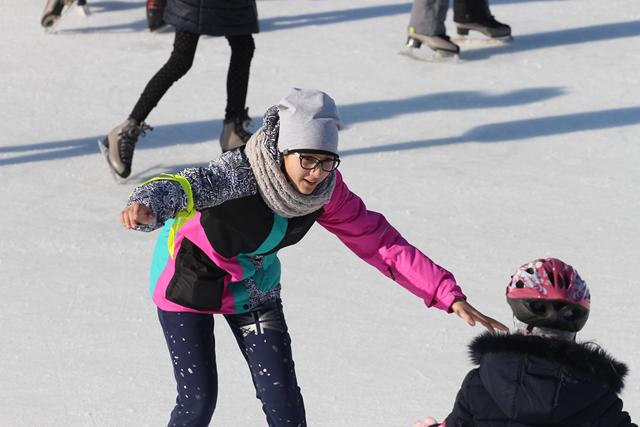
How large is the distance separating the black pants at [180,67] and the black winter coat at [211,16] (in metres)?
0.06

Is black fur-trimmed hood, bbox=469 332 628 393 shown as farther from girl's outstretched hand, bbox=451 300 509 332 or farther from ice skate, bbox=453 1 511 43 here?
ice skate, bbox=453 1 511 43

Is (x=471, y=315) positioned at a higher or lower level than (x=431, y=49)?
higher

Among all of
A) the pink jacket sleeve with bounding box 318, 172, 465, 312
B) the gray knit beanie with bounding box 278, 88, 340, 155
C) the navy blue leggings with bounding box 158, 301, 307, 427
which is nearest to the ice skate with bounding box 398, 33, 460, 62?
the pink jacket sleeve with bounding box 318, 172, 465, 312

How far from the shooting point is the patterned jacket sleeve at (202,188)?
314 centimetres

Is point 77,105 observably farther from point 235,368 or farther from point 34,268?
point 235,368

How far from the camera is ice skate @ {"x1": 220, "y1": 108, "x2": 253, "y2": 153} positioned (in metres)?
6.61

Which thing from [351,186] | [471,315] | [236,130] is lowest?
[351,186]

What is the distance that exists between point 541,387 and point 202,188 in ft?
3.65

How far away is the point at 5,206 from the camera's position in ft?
20.1

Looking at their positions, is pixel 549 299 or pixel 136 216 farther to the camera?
pixel 136 216

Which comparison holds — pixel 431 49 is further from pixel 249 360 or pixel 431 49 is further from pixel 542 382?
pixel 542 382

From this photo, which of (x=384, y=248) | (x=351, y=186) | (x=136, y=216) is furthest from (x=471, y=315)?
(x=351, y=186)

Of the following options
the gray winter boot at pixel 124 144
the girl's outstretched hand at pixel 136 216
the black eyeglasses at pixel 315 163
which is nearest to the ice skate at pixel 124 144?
the gray winter boot at pixel 124 144

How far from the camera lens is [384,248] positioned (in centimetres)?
371
